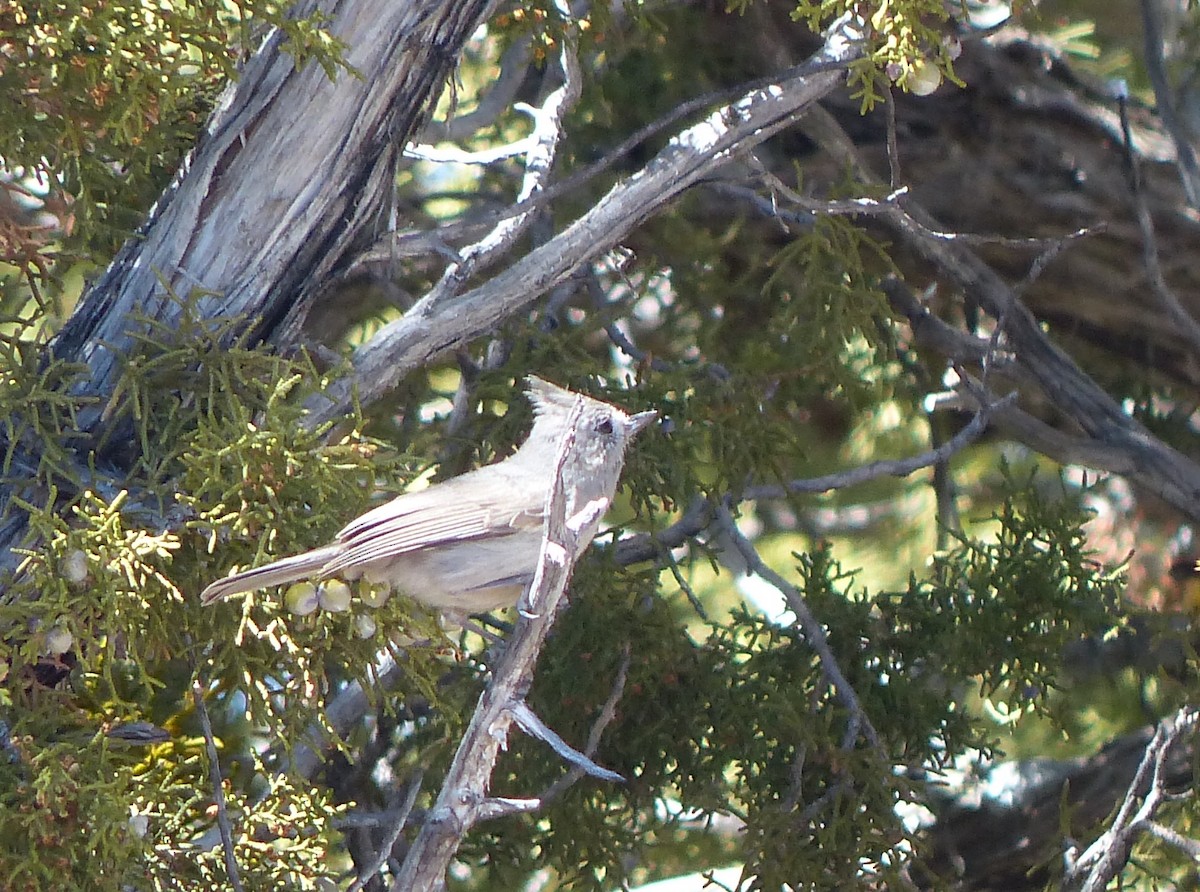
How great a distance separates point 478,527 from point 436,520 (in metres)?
0.09

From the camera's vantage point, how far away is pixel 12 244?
9.21 feet

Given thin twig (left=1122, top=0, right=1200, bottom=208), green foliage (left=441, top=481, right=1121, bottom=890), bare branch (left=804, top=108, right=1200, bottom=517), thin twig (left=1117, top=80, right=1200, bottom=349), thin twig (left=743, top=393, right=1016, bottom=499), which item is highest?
thin twig (left=1122, top=0, right=1200, bottom=208)

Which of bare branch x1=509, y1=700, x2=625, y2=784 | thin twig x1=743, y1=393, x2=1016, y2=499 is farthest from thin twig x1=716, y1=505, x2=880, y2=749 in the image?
bare branch x1=509, y1=700, x2=625, y2=784

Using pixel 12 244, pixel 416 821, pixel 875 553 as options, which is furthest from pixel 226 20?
pixel 875 553

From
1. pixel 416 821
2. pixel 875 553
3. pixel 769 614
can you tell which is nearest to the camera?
pixel 416 821

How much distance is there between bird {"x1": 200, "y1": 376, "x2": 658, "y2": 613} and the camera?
8.14ft

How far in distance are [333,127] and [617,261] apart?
98 cm

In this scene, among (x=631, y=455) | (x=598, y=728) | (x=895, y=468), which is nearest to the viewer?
(x=598, y=728)

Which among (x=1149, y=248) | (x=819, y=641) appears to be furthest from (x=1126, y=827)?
(x=1149, y=248)

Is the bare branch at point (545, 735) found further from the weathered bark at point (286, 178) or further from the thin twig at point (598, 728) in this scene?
the weathered bark at point (286, 178)

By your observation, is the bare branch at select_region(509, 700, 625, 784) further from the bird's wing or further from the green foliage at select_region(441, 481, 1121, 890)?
the green foliage at select_region(441, 481, 1121, 890)

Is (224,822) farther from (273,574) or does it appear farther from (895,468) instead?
(895,468)

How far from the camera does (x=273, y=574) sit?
2.40 meters

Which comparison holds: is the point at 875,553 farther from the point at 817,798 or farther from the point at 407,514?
the point at 407,514
